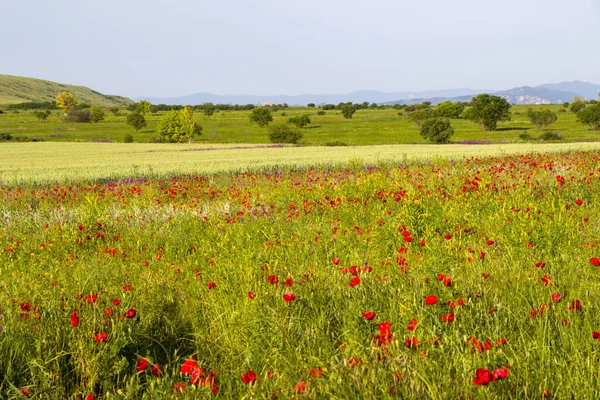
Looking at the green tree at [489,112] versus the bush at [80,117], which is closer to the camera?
the green tree at [489,112]

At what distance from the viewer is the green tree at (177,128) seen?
80688 millimetres

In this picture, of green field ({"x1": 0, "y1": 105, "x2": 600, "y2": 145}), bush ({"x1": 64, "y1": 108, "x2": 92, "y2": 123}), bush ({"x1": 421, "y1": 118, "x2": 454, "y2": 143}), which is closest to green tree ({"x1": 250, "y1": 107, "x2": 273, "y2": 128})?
green field ({"x1": 0, "y1": 105, "x2": 600, "y2": 145})

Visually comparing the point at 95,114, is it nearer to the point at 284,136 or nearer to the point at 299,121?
the point at 299,121

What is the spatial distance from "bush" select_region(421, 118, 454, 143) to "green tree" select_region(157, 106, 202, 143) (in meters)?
39.9

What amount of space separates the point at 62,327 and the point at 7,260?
3771mm

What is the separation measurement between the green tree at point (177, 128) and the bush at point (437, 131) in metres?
39.9

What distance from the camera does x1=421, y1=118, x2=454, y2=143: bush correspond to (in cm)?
7056

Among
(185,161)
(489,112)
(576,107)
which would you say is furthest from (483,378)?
(576,107)

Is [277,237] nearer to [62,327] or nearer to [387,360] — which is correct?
[62,327]

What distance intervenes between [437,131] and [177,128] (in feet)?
143

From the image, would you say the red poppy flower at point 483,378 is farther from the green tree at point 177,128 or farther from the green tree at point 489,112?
the green tree at point 489,112

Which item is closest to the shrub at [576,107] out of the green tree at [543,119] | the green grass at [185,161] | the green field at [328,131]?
the green field at [328,131]

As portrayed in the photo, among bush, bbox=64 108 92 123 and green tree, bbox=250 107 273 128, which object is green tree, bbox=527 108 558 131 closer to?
green tree, bbox=250 107 273 128

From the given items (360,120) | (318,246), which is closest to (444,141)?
(360,120)
